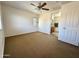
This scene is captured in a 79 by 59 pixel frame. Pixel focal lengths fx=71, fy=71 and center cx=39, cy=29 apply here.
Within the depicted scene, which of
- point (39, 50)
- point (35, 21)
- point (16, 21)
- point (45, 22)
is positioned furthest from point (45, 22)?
point (39, 50)

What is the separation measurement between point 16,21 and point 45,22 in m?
2.97

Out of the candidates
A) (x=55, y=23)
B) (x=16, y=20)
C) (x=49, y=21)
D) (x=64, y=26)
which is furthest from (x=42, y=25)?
(x=64, y=26)

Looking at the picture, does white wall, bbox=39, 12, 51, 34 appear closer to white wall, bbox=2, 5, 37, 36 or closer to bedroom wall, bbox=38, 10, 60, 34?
bedroom wall, bbox=38, 10, 60, 34

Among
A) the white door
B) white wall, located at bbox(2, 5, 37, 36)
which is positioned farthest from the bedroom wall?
the white door

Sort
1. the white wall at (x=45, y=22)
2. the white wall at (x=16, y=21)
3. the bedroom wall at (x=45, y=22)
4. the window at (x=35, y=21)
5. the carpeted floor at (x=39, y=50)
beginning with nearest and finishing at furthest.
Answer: the carpeted floor at (x=39, y=50) → the white wall at (x=16, y=21) → the bedroom wall at (x=45, y=22) → the white wall at (x=45, y=22) → the window at (x=35, y=21)

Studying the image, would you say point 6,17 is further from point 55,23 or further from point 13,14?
point 55,23

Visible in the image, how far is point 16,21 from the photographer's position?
18.8 feet

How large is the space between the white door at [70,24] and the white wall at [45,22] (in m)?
2.61

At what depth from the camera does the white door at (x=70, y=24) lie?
3.51 metres

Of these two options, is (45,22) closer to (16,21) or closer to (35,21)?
(35,21)

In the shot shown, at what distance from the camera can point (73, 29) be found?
3643 millimetres

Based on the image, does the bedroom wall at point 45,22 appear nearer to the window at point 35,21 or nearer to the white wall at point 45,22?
the white wall at point 45,22

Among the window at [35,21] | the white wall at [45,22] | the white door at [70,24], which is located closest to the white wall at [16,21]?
the window at [35,21]

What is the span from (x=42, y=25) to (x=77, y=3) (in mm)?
4656
